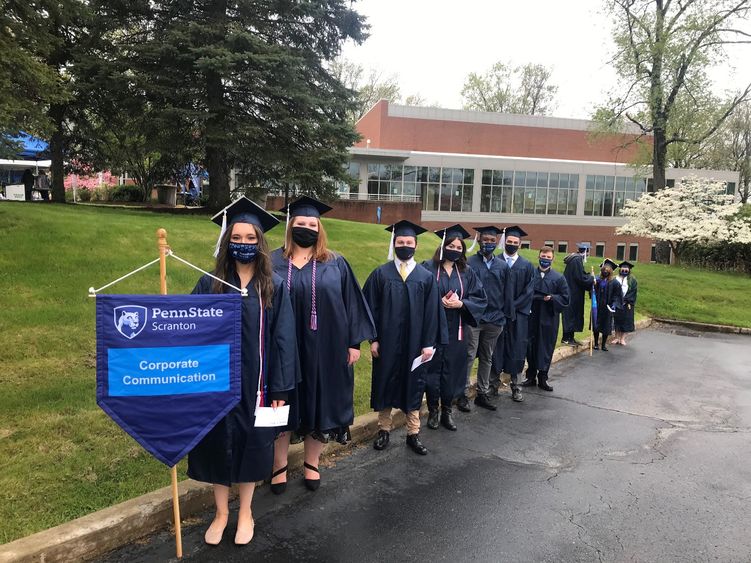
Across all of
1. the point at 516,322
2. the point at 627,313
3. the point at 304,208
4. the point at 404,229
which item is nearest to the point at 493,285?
the point at 516,322

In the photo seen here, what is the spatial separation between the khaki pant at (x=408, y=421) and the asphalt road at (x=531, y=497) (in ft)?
0.64

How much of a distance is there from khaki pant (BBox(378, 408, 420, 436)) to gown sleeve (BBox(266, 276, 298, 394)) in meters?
1.87

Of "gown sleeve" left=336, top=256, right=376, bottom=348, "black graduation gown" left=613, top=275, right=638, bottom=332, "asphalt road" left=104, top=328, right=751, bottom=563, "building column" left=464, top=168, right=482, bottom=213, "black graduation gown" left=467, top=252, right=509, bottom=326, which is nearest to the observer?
"asphalt road" left=104, top=328, right=751, bottom=563

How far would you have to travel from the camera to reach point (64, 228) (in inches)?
389

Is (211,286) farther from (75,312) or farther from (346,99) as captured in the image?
(346,99)

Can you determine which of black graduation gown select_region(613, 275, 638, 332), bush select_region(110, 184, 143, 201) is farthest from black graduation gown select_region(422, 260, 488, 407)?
bush select_region(110, 184, 143, 201)

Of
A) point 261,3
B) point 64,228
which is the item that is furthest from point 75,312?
point 261,3

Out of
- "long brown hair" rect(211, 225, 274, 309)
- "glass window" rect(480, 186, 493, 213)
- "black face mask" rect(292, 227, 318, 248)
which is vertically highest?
"glass window" rect(480, 186, 493, 213)

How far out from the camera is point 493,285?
6379mm

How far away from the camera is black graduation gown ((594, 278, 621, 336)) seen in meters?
11.2

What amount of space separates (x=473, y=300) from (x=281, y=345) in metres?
2.82

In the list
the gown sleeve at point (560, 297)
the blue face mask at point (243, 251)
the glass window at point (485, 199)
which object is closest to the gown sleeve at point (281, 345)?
the blue face mask at point (243, 251)

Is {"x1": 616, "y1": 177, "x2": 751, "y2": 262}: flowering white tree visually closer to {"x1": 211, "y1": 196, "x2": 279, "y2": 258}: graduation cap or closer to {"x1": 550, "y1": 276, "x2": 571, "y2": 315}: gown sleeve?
{"x1": 550, "y1": 276, "x2": 571, "y2": 315}: gown sleeve

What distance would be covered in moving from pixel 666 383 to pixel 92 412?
8.13 metres
